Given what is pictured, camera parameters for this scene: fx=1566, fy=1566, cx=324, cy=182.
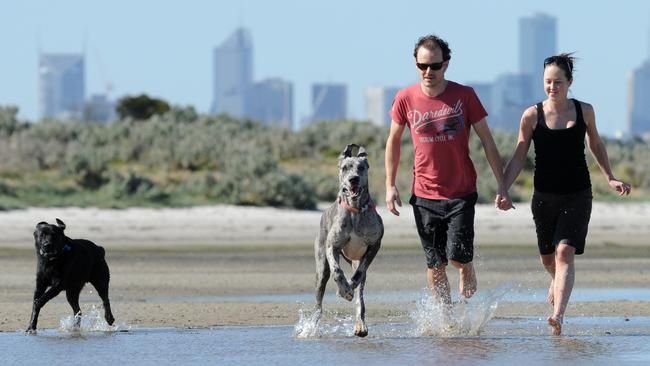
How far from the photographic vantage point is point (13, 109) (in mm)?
40812

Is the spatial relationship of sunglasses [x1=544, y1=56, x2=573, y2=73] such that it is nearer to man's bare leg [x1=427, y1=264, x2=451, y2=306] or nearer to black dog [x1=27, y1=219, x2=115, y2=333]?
man's bare leg [x1=427, y1=264, x2=451, y2=306]

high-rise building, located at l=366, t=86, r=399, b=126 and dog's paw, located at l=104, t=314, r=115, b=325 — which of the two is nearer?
dog's paw, located at l=104, t=314, r=115, b=325

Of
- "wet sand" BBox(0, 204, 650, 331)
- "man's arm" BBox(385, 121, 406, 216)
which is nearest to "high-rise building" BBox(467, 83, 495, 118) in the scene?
"wet sand" BBox(0, 204, 650, 331)

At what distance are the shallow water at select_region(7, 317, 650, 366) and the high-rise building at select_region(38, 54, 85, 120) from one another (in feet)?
506

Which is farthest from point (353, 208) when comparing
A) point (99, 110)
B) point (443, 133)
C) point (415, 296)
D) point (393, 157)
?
point (99, 110)

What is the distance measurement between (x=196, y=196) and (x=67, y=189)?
226 cm

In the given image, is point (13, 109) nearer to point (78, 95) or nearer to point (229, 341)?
point (229, 341)

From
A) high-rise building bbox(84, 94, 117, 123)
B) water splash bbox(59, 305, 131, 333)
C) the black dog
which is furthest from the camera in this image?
high-rise building bbox(84, 94, 117, 123)

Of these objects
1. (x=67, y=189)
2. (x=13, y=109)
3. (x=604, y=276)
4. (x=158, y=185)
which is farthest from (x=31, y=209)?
(x=13, y=109)

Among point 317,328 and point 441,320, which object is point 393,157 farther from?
point 317,328

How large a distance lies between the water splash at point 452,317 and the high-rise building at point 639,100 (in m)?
132

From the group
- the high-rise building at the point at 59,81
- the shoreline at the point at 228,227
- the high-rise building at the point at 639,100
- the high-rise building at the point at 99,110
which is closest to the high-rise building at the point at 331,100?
the high-rise building at the point at 99,110

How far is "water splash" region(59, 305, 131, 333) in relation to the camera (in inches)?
459

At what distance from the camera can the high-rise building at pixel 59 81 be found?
17275 cm
